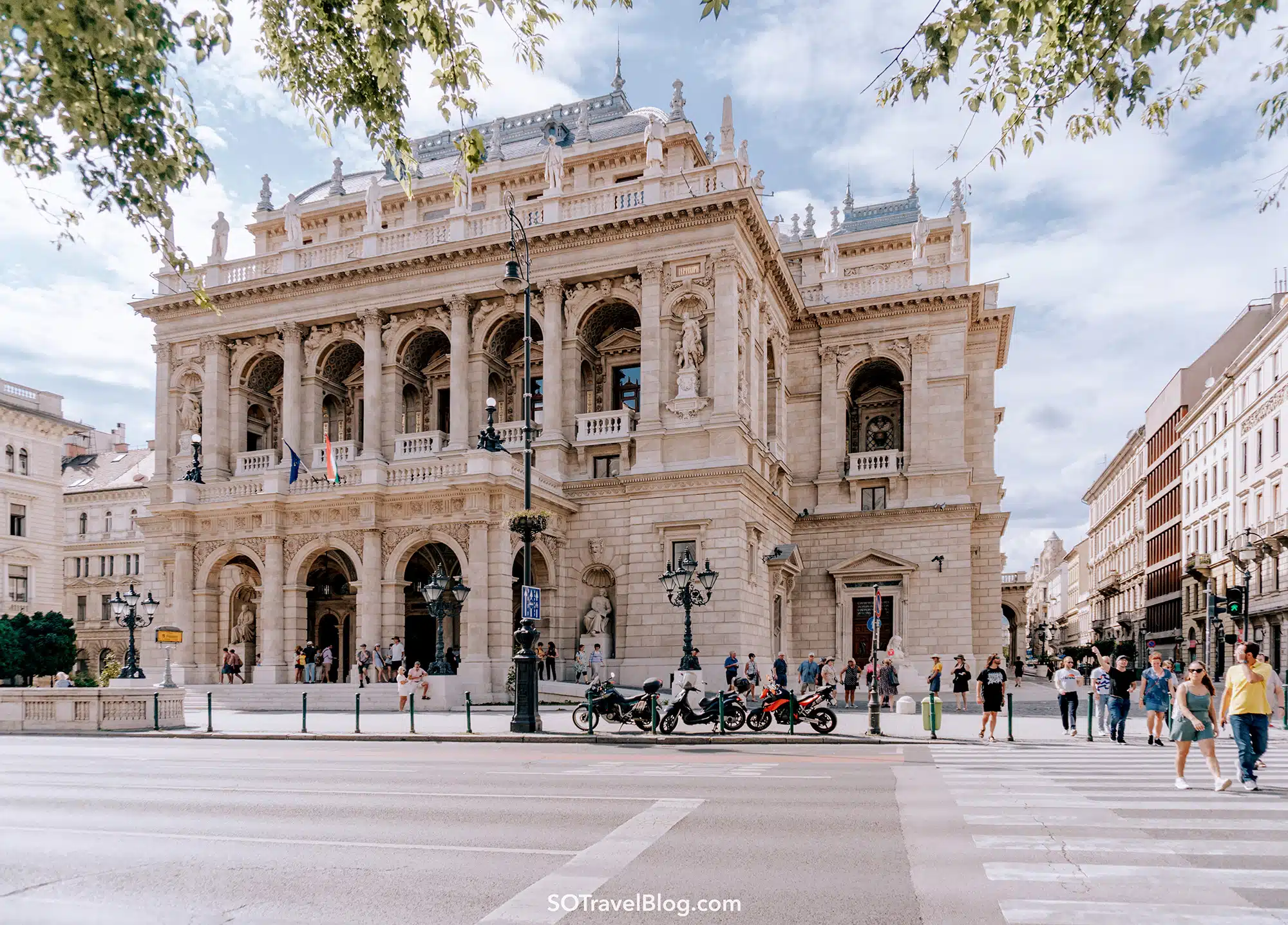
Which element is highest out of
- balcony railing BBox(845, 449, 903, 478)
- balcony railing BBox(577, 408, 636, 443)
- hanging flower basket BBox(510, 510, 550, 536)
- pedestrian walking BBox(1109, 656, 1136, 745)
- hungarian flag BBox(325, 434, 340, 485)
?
balcony railing BBox(577, 408, 636, 443)

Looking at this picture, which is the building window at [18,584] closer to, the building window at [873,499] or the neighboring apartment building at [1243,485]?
the building window at [873,499]

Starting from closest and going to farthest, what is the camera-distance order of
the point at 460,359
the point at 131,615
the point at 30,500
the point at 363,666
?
the point at 131,615 → the point at 363,666 → the point at 460,359 → the point at 30,500

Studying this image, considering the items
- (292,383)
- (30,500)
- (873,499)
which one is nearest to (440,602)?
(292,383)

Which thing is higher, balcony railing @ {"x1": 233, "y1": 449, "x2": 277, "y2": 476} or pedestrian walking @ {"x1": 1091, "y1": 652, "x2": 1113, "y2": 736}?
balcony railing @ {"x1": 233, "y1": 449, "x2": 277, "y2": 476}

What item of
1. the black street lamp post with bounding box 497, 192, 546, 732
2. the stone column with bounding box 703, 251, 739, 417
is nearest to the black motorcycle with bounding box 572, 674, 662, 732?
the black street lamp post with bounding box 497, 192, 546, 732

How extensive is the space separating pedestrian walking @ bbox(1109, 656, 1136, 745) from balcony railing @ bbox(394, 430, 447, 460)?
26050 mm

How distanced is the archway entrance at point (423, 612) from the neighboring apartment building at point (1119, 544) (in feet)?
227

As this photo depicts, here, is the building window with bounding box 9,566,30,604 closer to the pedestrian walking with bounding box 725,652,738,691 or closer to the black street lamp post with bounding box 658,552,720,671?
the black street lamp post with bounding box 658,552,720,671

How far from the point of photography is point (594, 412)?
38.8m

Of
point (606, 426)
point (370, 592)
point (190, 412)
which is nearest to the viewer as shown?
point (370, 592)

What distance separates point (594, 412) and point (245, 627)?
1678 centimetres

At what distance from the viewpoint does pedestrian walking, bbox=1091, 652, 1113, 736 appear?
21.7m

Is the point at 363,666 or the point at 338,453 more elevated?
the point at 338,453

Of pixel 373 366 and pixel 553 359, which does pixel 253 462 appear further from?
pixel 553 359
